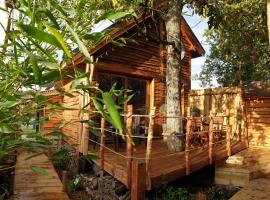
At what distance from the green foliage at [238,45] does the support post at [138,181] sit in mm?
5976

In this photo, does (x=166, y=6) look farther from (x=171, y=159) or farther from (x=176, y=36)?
(x=171, y=159)

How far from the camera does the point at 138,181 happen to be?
565cm

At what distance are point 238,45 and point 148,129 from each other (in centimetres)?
1277

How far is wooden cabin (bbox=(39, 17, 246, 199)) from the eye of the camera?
5.99 meters

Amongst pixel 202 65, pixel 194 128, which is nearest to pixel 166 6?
pixel 194 128

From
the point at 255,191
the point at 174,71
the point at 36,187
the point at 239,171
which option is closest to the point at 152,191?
the point at 255,191

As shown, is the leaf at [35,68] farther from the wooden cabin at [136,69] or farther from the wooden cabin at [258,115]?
the wooden cabin at [258,115]

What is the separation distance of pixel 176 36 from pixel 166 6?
3.41 feet

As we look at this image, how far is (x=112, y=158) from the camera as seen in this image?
7555mm

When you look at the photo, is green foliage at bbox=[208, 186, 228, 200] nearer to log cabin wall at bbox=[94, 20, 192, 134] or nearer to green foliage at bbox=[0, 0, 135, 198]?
log cabin wall at bbox=[94, 20, 192, 134]

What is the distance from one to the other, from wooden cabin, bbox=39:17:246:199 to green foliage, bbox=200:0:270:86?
2.13m

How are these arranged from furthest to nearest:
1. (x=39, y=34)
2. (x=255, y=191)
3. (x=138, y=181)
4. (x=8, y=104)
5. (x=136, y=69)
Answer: (x=136, y=69)
(x=255, y=191)
(x=138, y=181)
(x=8, y=104)
(x=39, y=34)

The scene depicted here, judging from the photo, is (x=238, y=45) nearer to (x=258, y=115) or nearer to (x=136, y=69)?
(x=258, y=115)

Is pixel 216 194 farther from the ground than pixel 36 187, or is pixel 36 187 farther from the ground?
pixel 36 187
